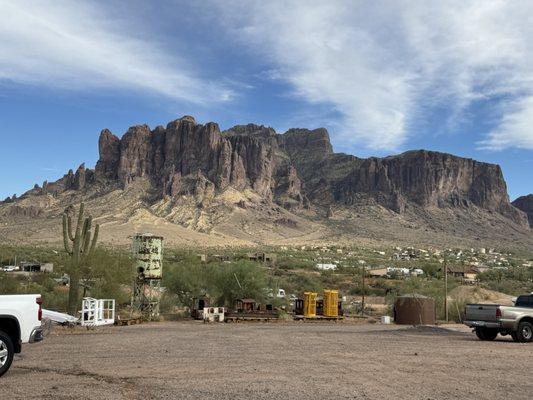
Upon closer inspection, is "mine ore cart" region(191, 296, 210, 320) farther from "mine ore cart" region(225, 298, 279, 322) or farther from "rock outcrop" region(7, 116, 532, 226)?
"rock outcrop" region(7, 116, 532, 226)

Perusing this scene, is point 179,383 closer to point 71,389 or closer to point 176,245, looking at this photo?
point 71,389

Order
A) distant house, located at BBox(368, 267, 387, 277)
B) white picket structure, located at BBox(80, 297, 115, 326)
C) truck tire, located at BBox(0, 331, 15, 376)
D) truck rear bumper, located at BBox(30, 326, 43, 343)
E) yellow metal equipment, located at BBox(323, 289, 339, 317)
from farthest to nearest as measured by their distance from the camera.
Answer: distant house, located at BBox(368, 267, 387, 277) → yellow metal equipment, located at BBox(323, 289, 339, 317) → white picket structure, located at BBox(80, 297, 115, 326) → truck rear bumper, located at BBox(30, 326, 43, 343) → truck tire, located at BBox(0, 331, 15, 376)

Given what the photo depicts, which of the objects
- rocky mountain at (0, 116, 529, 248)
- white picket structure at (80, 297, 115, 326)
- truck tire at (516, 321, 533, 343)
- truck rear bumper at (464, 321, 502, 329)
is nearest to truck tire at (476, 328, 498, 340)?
truck rear bumper at (464, 321, 502, 329)

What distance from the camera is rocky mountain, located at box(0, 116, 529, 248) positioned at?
471ft

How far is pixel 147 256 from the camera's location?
2944 centimetres

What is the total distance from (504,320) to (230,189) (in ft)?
455

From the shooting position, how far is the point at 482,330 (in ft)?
64.2

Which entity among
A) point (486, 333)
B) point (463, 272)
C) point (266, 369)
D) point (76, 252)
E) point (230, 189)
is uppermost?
point (230, 189)

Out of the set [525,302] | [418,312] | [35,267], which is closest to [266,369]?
[525,302]

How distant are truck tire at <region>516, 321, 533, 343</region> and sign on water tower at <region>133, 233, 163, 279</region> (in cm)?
1736

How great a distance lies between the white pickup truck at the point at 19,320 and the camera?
10570 millimetres

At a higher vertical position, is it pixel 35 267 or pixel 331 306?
pixel 35 267

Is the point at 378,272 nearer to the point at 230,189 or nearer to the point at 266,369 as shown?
the point at 266,369

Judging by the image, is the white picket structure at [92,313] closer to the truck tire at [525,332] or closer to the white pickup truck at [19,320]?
the white pickup truck at [19,320]
